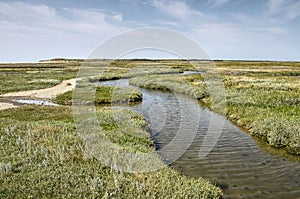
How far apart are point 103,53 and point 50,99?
1856 centimetres

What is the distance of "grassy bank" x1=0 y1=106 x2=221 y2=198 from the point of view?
9306mm

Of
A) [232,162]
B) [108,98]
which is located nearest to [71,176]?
[232,162]

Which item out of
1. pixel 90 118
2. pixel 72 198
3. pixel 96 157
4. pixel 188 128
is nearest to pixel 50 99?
pixel 90 118

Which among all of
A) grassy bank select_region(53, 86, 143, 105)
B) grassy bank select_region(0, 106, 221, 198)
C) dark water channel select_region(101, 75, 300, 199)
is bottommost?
dark water channel select_region(101, 75, 300, 199)

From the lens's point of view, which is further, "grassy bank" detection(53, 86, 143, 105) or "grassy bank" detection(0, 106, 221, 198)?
"grassy bank" detection(53, 86, 143, 105)

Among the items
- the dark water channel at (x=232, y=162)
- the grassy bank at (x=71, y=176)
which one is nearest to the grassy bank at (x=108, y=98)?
the dark water channel at (x=232, y=162)

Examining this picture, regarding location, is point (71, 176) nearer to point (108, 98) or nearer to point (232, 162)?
point (232, 162)

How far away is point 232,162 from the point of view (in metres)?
13.7

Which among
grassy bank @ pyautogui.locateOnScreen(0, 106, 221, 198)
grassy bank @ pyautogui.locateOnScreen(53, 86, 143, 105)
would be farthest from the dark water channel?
grassy bank @ pyautogui.locateOnScreen(53, 86, 143, 105)

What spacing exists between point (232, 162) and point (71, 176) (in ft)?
24.8

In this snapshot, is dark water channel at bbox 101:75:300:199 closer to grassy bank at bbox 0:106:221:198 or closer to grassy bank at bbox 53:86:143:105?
grassy bank at bbox 0:106:221:198

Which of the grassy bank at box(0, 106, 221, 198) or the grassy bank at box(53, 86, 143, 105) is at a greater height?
the grassy bank at box(53, 86, 143, 105)

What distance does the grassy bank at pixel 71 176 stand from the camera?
931 centimetres

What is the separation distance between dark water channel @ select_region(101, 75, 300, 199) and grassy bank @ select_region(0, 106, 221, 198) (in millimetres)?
1260
